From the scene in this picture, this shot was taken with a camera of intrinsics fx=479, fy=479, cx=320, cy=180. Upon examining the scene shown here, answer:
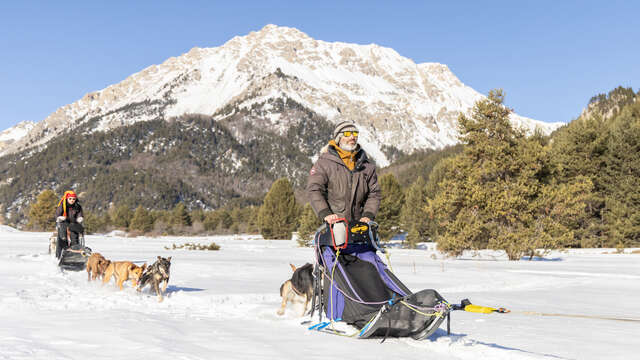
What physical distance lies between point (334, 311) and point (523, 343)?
223 cm

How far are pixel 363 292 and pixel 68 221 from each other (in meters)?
11.9

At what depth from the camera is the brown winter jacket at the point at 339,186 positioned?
6195 mm

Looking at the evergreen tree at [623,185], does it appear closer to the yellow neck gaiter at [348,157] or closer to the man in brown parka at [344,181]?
the man in brown parka at [344,181]

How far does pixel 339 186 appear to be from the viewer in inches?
245

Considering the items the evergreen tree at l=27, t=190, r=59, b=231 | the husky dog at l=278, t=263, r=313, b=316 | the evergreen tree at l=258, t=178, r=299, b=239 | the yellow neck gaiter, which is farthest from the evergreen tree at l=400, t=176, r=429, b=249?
the evergreen tree at l=27, t=190, r=59, b=231

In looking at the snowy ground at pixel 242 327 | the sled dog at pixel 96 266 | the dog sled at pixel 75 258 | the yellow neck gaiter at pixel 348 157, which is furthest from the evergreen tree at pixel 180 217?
the yellow neck gaiter at pixel 348 157

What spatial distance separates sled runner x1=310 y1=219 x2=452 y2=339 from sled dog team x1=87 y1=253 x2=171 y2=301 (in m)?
3.83

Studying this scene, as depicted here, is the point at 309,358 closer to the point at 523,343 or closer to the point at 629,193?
the point at 523,343

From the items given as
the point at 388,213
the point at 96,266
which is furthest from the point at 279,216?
the point at 96,266

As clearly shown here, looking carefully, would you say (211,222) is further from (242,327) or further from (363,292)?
(363,292)

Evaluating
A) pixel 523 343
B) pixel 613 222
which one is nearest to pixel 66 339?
pixel 523 343

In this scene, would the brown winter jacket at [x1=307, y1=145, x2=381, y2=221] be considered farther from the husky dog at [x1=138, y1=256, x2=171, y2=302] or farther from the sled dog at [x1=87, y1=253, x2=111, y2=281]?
the sled dog at [x1=87, y1=253, x2=111, y2=281]

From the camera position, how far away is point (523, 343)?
5.52 m

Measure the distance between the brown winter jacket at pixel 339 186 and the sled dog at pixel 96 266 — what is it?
6.76 meters
